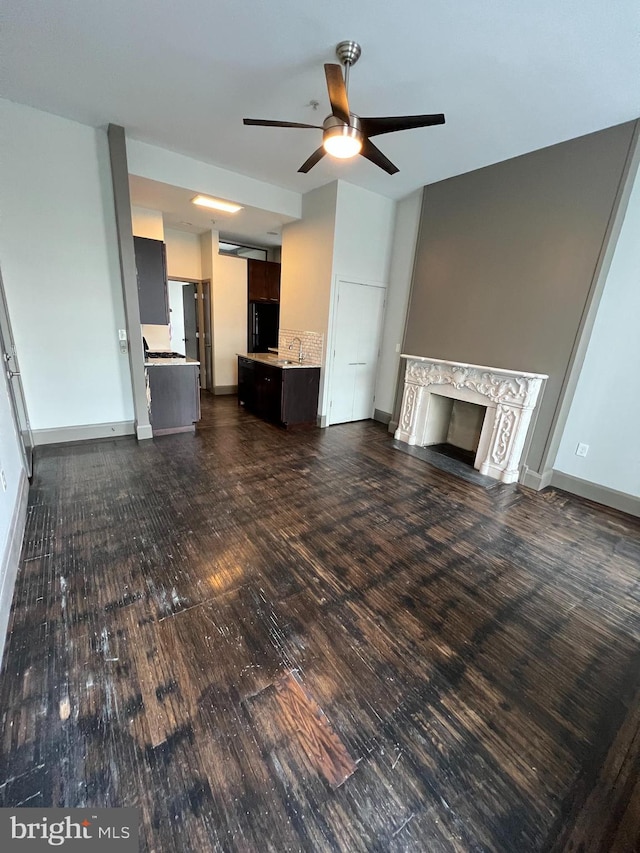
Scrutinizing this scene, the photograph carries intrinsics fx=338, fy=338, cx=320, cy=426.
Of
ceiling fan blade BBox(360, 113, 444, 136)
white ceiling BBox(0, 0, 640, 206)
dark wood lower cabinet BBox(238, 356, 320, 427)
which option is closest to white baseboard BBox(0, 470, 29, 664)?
dark wood lower cabinet BBox(238, 356, 320, 427)

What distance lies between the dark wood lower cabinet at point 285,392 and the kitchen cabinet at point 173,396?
1034 mm

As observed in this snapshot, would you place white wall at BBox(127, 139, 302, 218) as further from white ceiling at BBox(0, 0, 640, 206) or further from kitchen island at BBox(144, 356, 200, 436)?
kitchen island at BBox(144, 356, 200, 436)

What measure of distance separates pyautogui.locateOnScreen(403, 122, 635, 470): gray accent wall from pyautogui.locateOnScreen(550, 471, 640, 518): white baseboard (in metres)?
0.32

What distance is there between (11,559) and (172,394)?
2.68m

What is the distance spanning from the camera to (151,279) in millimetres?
3932

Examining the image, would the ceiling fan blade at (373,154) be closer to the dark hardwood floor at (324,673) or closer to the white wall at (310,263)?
the white wall at (310,263)

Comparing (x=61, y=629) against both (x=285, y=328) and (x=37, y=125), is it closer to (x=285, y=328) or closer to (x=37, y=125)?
(x=37, y=125)

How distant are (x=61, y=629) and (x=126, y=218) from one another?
3746mm

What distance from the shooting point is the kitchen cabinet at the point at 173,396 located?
4199 mm

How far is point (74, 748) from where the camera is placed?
1.21 metres

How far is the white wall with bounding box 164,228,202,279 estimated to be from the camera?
237 inches

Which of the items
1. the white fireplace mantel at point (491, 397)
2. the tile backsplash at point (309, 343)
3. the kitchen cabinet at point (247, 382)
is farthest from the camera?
the kitchen cabinet at point (247, 382)

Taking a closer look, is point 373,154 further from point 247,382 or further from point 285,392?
point 247,382

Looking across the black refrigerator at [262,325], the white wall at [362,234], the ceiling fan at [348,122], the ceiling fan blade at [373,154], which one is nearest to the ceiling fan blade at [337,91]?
the ceiling fan at [348,122]
